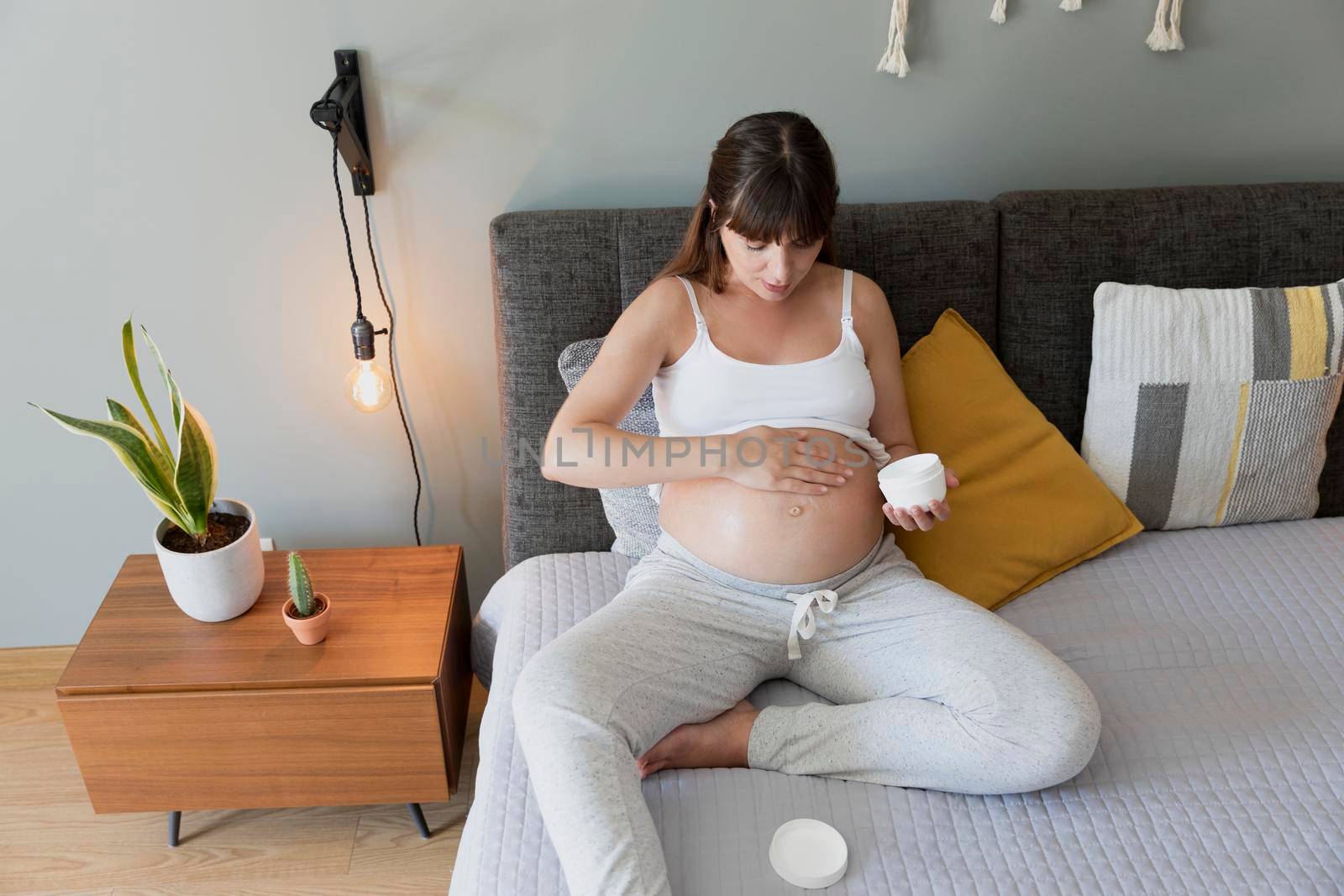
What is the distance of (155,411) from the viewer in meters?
1.89

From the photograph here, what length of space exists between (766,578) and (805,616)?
0.25 feet

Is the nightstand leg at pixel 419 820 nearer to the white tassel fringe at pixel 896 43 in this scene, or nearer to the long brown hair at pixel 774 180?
the long brown hair at pixel 774 180

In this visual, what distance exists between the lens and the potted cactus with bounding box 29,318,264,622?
4.88ft

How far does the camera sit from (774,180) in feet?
4.29

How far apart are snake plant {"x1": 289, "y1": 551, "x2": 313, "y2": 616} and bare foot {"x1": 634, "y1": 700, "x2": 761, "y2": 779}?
0.61 metres

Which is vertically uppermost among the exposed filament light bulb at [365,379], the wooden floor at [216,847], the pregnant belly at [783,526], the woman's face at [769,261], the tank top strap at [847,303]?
the woman's face at [769,261]

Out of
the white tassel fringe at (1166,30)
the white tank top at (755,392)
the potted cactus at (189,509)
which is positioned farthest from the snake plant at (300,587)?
the white tassel fringe at (1166,30)

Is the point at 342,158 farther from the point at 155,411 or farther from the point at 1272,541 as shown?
the point at 1272,541

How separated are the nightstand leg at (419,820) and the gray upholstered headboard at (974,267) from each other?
1.44 feet

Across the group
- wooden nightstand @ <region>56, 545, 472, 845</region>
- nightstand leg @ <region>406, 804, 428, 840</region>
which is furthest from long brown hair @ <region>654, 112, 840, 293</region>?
nightstand leg @ <region>406, 804, 428, 840</region>

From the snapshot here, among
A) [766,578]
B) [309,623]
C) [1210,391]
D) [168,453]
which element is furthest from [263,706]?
[1210,391]


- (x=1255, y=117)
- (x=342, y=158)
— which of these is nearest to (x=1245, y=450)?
(x=1255, y=117)

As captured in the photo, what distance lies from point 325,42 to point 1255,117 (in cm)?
166

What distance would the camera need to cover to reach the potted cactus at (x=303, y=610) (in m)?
1.55
